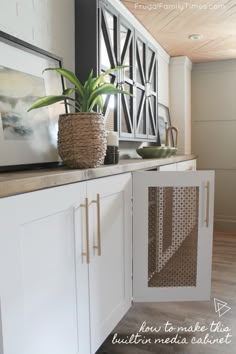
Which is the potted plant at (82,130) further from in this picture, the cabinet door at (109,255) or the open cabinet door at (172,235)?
the open cabinet door at (172,235)

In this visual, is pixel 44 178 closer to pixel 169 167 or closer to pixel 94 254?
pixel 94 254

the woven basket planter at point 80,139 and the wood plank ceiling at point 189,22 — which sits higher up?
the wood plank ceiling at point 189,22

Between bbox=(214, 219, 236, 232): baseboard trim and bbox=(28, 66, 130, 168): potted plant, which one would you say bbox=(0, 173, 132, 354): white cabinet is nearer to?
bbox=(28, 66, 130, 168): potted plant

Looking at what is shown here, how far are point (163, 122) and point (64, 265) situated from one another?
261cm

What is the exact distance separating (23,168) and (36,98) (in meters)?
0.35

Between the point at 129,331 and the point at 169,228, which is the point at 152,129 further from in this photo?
the point at 129,331

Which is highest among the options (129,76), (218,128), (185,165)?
(129,76)

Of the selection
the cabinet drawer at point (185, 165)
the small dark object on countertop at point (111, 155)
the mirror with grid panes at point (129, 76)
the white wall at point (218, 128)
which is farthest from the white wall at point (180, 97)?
the small dark object on countertop at point (111, 155)

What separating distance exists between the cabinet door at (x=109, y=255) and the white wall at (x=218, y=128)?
2825mm

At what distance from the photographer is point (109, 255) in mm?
1461

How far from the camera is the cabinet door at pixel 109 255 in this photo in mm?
1320

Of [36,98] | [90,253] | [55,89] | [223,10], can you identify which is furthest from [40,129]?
[223,10]

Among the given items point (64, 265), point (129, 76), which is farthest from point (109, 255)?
point (129, 76)

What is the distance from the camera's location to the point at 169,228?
1771 mm
